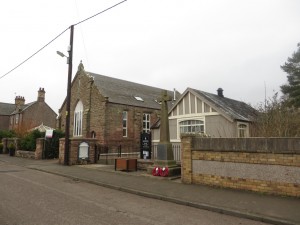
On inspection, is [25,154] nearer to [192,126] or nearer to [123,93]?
[123,93]

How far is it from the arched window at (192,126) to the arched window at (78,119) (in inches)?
546

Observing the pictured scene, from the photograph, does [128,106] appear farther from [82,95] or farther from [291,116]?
[291,116]

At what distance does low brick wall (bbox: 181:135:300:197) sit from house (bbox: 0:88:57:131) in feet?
136

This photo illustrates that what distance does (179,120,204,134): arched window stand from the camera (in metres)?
18.0

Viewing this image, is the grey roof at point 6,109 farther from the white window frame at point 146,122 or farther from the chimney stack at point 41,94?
the white window frame at point 146,122

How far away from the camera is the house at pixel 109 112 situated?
25.6 metres

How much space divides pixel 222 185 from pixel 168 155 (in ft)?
11.3

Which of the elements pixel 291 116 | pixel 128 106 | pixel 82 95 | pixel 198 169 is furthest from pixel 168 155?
pixel 82 95

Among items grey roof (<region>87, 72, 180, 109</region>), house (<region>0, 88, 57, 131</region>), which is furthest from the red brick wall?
house (<region>0, 88, 57, 131</region>)

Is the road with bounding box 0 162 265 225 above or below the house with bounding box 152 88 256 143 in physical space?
below

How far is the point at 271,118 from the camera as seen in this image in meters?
13.7

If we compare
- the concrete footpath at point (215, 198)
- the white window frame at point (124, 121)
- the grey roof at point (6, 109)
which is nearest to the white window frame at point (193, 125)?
the concrete footpath at point (215, 198)

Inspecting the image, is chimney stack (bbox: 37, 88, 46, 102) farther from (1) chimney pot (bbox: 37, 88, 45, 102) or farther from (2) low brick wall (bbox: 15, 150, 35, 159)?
(2) low brick wall (bbox: 15, 150, 35, 159)

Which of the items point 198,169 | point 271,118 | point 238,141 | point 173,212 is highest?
point 271,118
